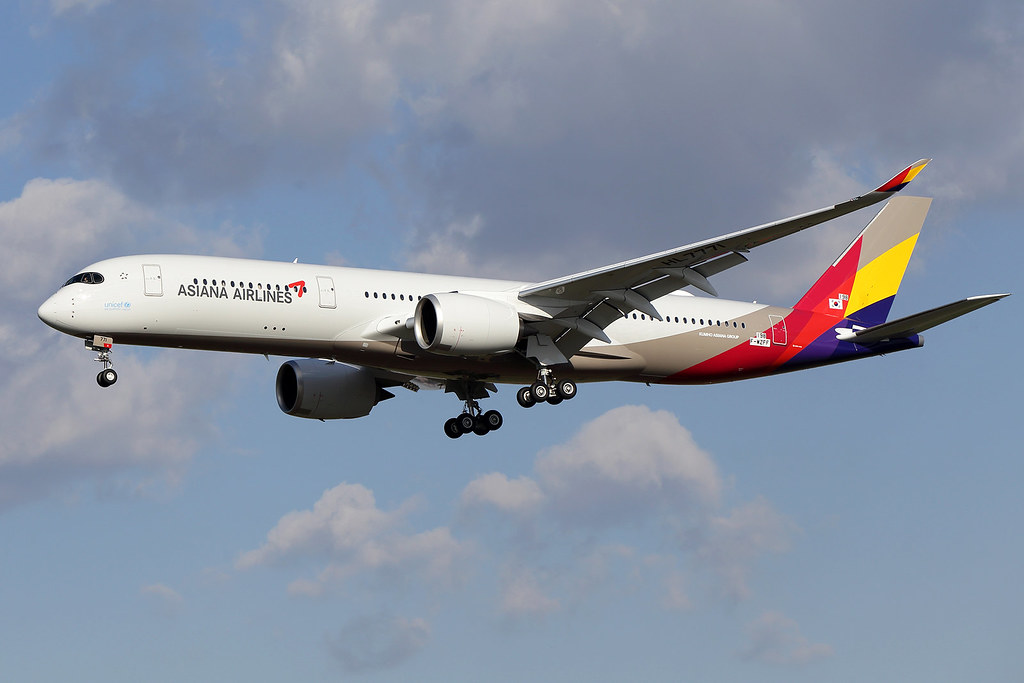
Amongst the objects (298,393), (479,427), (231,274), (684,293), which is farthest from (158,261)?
(684,293)

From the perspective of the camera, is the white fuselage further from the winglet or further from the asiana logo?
the winglet

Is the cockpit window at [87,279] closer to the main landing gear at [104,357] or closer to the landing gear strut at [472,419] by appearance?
the main landing gear at [104,357]

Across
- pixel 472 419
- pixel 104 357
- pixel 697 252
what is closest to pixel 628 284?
pixel 697 252

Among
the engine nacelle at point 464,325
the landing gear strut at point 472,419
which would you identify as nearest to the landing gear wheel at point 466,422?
the landing gear strut at point 472,419

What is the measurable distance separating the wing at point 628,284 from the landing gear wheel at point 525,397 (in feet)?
Answer: 4.73

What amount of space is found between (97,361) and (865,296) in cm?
2557

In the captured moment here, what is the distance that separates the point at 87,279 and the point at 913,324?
80.4 ft

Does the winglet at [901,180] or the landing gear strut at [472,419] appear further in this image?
the landing gear strut at [472,419]

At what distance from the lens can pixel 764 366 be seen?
142 feet

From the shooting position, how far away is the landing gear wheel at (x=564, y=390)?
1569 inches

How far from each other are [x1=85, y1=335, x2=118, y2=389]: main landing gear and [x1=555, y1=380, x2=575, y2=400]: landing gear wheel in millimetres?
12680

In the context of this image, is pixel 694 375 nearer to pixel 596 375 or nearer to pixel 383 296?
pixel 596 375

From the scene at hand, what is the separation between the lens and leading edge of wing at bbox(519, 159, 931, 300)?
3184 centimetres

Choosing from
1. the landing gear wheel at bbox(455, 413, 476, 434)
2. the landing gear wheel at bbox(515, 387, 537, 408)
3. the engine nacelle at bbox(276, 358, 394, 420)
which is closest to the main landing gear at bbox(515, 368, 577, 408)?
the landing gear wheel at bbox(515, 387, 537, 408)
